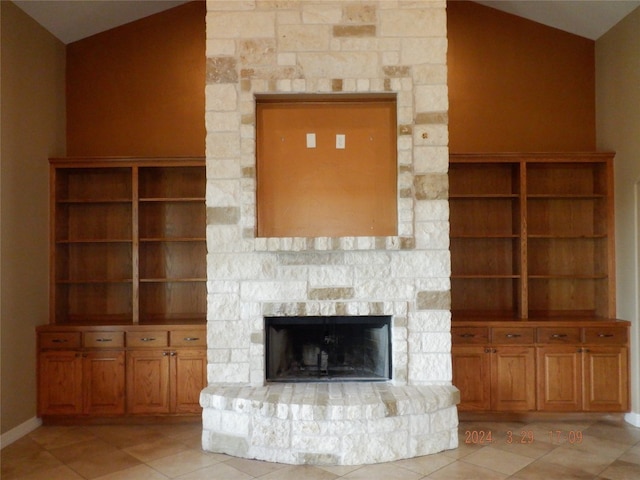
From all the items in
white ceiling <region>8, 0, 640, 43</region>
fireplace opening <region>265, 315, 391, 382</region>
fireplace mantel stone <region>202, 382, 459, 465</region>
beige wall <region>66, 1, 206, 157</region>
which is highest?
white ceiling <region>8, 0, 640, 43</region>

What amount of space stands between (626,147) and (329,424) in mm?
3545

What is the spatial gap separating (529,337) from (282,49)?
322 cm

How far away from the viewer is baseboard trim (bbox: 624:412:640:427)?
163 inches

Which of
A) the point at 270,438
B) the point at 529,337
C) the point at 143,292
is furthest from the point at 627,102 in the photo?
the point at 143,292

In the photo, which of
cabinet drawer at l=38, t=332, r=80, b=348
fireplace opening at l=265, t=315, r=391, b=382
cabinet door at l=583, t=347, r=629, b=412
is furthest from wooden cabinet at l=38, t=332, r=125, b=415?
cabinet door at l=583, t=347, r=629, b=412

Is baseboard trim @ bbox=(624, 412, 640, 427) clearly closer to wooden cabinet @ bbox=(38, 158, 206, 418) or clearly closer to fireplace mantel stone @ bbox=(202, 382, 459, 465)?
fireplace mantel stone @ bbox=(202, 382, 459, 465)

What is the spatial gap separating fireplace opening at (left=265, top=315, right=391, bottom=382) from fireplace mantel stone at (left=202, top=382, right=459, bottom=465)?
26 cm

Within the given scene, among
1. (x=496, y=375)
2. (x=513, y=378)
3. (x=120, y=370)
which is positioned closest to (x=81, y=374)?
(x=120, y=370)

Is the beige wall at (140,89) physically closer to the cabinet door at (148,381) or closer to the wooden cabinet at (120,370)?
the wooden cabinet at (120,370)

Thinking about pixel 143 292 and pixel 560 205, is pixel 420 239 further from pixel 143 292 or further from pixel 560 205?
pixel 143 292

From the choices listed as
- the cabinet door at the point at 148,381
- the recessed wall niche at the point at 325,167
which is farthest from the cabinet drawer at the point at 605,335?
the cabinet door at the point at 148,381

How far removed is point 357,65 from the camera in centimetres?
378

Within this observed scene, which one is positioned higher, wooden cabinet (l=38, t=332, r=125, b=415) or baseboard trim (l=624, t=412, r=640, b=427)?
wooden cabinet (l=38, t=332, r=125, b=415)

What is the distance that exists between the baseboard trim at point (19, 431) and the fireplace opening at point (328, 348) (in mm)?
2086
